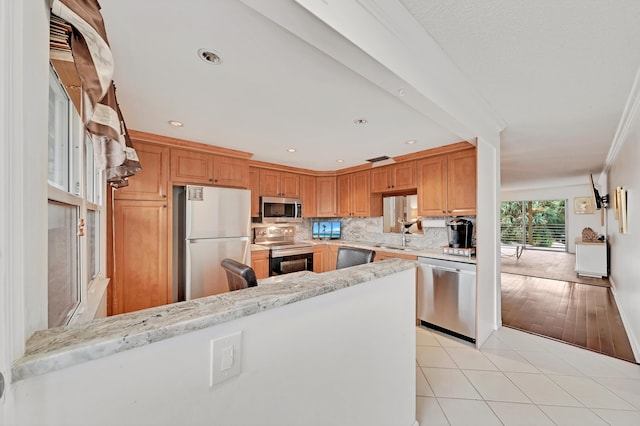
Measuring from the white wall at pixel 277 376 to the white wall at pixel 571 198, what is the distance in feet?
31.1

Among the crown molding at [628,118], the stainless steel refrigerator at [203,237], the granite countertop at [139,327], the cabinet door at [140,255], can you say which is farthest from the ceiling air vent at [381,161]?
the granite countertop at [139,327]

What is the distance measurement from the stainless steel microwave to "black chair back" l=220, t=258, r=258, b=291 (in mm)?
2171

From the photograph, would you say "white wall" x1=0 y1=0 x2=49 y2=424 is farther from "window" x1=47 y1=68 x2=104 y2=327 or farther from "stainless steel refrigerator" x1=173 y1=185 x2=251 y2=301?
"stainless steel refrigerator" x1=173 y1=185 x2=251 y2=301

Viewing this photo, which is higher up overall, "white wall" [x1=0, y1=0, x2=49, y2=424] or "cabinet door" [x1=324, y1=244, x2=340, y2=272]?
"white wall" [x1=0, y1=0, x2=49, y2=424]

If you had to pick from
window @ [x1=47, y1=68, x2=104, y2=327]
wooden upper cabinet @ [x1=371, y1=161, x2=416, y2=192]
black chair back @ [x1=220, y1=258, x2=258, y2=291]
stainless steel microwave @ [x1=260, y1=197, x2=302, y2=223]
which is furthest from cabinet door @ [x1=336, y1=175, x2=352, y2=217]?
window @ [x1=47, y1=68, x2=104, y2=327]

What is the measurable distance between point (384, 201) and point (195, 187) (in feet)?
9.58

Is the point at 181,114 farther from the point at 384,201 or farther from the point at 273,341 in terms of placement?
the point at 384,201

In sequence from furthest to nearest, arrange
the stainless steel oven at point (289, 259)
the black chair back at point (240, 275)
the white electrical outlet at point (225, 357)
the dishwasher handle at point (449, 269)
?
the stainless steel oven at point (289, 259) < the dishwasher handle at point (449, 269) < the black chair back at point (240, 275) < the white electrical outlet at point (225, 357)

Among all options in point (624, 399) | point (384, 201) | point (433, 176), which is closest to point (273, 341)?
point (624, 399)

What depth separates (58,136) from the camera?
1281 mm

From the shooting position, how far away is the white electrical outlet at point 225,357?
0.74 meters

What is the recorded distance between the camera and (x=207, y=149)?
3.16 metres

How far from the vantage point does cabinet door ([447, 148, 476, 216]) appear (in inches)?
118

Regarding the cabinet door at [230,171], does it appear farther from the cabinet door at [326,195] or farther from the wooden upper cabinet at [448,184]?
the wooden upper cabinet at [448,184]
